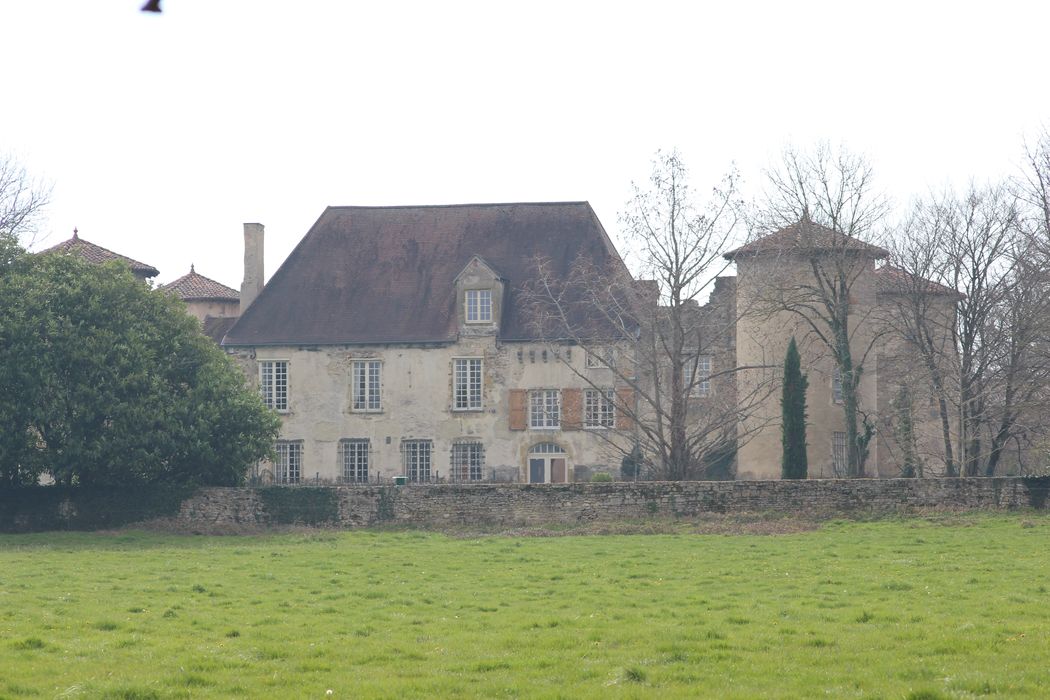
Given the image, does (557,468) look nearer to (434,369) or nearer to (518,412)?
(518,412)

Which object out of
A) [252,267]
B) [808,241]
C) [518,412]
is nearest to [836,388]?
[808,241]

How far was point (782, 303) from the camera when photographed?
3850 centimetres

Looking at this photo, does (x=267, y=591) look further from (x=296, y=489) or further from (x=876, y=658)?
(x=296, y=489)

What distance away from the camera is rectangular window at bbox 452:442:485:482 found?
46.2 metres

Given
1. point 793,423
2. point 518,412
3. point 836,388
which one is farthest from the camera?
point 518,412

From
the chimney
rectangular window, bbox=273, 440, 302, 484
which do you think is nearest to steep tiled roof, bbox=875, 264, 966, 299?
rectangular window, bbox=273, 440, 302, 484

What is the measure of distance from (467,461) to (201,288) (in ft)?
49.3

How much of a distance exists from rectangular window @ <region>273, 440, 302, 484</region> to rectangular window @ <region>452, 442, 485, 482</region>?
5597 millimetres

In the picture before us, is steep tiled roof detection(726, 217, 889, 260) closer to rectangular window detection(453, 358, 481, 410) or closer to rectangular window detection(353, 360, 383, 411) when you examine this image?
rectangular window detection(453, 358, 481, 410)

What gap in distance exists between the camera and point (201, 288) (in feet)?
178

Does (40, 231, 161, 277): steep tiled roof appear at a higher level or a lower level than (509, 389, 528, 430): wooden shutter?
higher

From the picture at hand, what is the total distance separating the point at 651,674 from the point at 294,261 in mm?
39120

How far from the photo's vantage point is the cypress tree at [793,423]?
120ft

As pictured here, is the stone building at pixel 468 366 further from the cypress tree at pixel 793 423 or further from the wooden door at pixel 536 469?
the cypress tree at pixel 793 423
